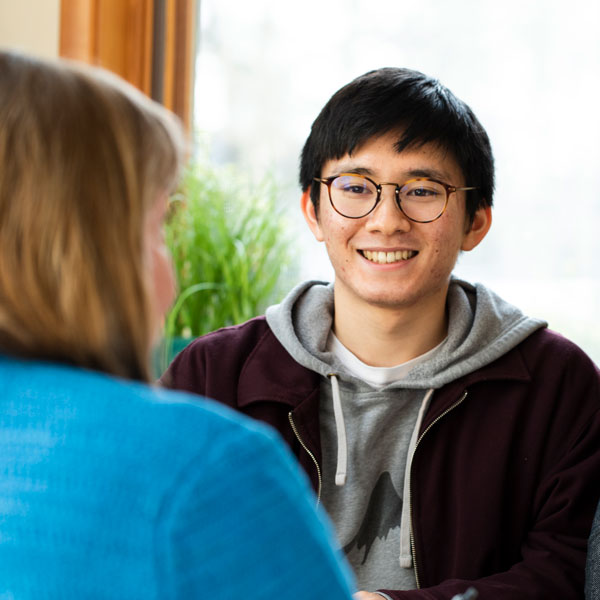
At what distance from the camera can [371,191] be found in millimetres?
1665

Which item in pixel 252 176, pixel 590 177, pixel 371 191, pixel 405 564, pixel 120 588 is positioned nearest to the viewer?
pixel 120 588

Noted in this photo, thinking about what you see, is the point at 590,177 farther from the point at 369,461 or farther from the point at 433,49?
the point at 369,461

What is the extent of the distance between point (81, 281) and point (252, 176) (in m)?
2.27

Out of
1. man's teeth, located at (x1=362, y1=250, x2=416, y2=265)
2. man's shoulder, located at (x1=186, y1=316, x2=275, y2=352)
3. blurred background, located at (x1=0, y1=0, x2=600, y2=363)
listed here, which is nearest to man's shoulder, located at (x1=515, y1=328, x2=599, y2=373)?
man's teeth, located at (x1=362, y1=250, x2=416, y2=265)

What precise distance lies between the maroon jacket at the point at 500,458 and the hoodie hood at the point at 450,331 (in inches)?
1.1

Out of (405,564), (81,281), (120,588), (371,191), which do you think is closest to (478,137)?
(371,191)

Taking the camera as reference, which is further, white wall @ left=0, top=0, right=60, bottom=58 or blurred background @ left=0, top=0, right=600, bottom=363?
white wall @ left=0, top=0, right=60, bottom=58

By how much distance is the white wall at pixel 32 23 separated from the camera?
281 cm

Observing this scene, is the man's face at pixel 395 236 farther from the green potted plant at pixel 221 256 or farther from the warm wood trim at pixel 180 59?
the warm wood trim at pixel 180 59

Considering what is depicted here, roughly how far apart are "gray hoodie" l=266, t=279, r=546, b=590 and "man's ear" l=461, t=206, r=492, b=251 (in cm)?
10

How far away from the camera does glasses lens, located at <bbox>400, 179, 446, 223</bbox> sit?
5.42 feet

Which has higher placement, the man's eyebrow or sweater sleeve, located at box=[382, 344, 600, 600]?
the man's eyebrow

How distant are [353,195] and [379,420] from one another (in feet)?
1.43

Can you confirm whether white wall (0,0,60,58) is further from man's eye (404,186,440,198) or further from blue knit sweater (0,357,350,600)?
blue knit sweater (0,357,350,600)
